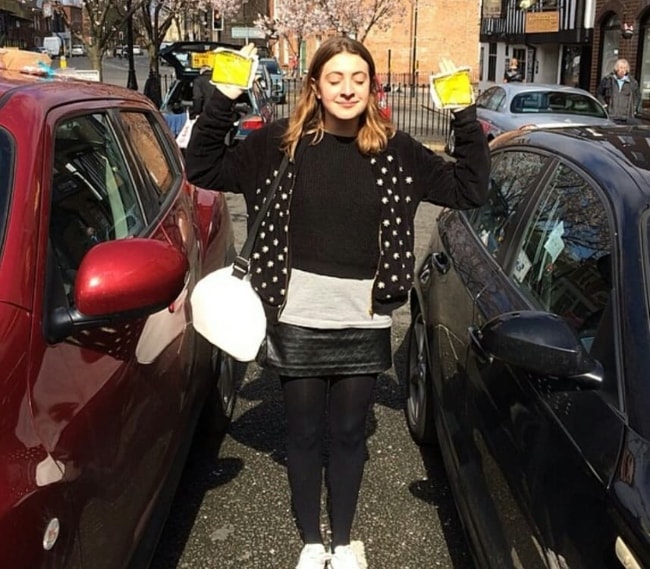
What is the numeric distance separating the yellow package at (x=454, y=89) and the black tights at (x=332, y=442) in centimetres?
92

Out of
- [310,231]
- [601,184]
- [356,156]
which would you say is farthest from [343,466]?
[601,184]

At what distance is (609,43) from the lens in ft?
67.9

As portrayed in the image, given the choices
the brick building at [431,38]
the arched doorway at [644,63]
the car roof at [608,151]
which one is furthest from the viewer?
the brick building at [431,38]

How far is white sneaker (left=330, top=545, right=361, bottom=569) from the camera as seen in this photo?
9.16 feet

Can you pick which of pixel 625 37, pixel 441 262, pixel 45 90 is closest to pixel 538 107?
pixel 625 37

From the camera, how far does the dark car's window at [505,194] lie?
122 inches

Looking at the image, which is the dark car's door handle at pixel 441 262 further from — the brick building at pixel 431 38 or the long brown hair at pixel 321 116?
the brick building at pixel 431 38

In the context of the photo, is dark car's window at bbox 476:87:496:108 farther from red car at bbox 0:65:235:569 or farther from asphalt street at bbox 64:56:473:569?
red car at bbox 0:65:235:569

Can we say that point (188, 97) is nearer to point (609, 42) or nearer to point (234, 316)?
point (234, 316)

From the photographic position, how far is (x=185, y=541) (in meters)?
3.13

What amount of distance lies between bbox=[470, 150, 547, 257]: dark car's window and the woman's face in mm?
889

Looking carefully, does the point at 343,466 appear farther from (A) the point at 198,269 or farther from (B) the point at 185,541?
(A) the point at 198,269

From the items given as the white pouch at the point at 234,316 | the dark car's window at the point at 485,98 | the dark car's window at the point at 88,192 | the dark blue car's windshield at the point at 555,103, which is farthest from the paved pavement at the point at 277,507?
the dark car's window at the point at 485,98

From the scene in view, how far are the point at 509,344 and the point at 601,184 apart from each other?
69 centimetres
